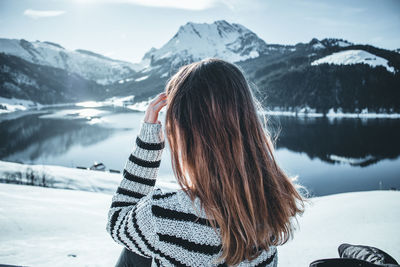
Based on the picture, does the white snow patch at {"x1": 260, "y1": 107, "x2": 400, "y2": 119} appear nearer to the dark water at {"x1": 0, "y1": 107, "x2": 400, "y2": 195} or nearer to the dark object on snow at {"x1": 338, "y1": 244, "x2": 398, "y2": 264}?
the dark water at {"x1": 0, "y1": 107, "x2": 400, "y2": 195}

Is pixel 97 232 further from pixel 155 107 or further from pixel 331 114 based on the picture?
pixel 331 114

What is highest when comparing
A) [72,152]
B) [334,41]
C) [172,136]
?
[334,41]

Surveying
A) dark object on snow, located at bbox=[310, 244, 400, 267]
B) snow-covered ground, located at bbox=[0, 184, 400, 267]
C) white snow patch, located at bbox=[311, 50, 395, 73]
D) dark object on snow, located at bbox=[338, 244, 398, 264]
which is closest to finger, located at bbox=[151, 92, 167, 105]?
dark object on snow, located at bbox=[310, 244, 400, 267]

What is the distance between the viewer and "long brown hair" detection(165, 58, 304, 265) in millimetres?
973

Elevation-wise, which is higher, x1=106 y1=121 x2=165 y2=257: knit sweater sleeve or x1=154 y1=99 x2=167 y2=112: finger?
x1=154 y1=99 x2=167 y2=112: finger

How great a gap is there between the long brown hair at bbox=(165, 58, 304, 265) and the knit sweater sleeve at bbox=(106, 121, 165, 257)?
0.14m

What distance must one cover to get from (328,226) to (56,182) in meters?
18.5

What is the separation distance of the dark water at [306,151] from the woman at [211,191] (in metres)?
18.4

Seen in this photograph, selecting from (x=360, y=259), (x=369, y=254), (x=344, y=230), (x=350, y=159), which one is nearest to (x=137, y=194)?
(x=360, y=259)

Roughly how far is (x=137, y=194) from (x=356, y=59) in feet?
407

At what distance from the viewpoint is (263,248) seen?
109cm

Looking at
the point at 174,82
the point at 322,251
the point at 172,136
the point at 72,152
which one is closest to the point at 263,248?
the point at 172,136

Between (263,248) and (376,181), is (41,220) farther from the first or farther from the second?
(376,181)

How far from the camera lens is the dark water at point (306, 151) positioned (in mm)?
26188
